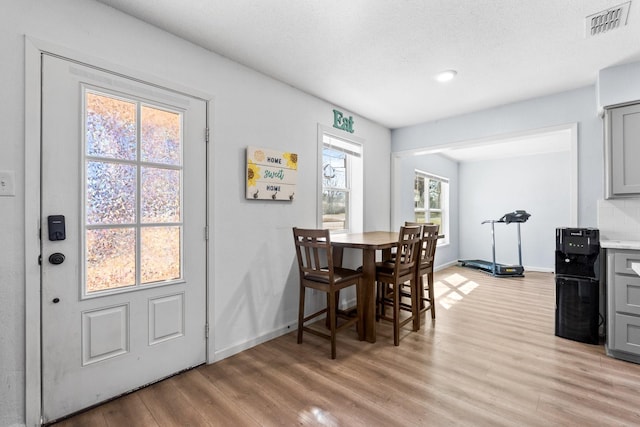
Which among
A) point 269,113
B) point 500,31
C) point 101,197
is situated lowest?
point 101,197

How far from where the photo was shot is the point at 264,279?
2816mm

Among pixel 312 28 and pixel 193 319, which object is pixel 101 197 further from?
pixel 312 28

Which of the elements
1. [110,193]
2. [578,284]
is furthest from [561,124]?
[110,193]

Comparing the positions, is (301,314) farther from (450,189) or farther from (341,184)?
(450,189)

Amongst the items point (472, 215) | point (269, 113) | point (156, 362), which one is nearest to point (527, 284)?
point (472, 215)

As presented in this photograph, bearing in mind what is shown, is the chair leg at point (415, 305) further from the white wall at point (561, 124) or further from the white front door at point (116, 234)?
the white front door at point (116, 234)

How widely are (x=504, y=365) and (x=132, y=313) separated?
2734 mm

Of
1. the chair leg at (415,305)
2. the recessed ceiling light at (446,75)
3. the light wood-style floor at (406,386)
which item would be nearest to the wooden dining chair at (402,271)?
the chair leg at (415,305)

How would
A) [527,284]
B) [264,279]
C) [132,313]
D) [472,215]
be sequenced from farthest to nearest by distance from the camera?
[472,215]
[527,284]
[264,279]
[132,313]

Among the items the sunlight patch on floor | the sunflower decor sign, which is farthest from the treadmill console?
the sunlight patch on floor

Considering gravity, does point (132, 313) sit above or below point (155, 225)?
below

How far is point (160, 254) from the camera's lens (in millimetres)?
2152

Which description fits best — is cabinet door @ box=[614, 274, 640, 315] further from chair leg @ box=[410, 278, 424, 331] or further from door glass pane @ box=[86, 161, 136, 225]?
door glass pane @ box=[86, 161, 136, 225]

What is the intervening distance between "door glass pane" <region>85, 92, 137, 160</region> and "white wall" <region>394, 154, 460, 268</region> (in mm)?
3653
